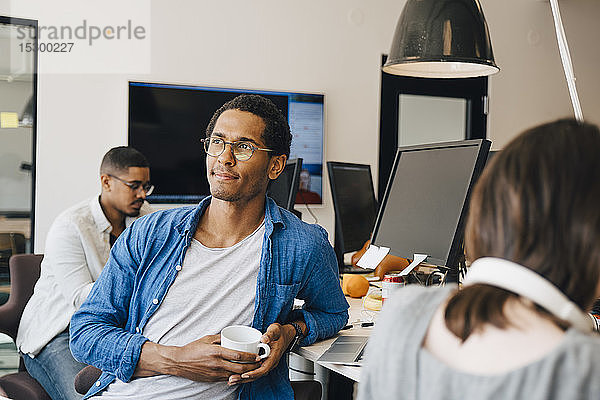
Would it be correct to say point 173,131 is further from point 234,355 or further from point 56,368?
point 234,355

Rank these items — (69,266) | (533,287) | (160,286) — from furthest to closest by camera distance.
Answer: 1. (69,266)
2. (160,286)
3. (533,287)

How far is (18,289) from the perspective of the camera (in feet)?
Answer: 9.08

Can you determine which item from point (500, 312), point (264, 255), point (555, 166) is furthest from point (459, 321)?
point (264, 255)

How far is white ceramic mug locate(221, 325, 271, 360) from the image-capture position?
1.62 metres

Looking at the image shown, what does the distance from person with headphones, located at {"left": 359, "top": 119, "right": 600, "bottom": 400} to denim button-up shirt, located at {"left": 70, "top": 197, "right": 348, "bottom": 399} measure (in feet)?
2.92

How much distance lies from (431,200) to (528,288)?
119cm

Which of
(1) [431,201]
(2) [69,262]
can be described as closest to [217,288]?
(1) [431,201]

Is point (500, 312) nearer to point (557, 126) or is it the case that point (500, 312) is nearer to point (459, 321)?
point (459, 321)

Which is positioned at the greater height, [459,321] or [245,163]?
[245,163]

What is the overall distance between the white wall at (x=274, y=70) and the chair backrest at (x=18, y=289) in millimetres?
1336

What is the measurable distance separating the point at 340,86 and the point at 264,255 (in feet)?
10.6

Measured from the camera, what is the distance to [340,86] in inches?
191

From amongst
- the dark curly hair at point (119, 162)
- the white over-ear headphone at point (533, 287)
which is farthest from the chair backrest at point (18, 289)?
the white over-ear headphone at point (533, 287)

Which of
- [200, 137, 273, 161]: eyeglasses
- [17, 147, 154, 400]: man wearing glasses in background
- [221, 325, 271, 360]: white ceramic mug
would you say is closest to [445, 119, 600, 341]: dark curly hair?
[221, 325, 271, 360]: white ceramic mug
